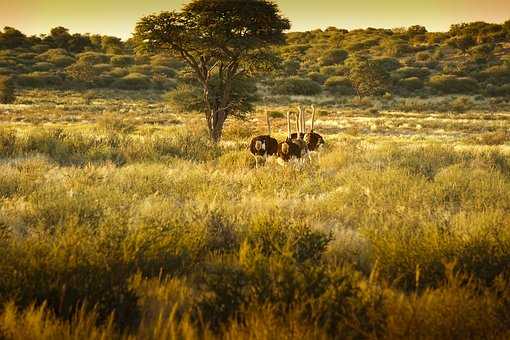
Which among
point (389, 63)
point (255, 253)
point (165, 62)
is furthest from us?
point (165, 62)

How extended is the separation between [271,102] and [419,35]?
5824 centimetres

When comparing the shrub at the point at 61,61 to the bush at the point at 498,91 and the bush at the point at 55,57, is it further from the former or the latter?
the bush at the point at 498,91

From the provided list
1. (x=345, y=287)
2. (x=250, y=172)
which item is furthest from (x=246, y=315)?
(x=250, y=172)

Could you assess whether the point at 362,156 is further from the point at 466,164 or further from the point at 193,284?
the point at 193,284

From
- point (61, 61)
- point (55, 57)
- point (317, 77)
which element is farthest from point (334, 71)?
point (55, 57)

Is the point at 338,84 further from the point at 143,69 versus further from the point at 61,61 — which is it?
the point at 61,61

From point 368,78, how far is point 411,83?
7.89m

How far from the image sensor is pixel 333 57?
256ft

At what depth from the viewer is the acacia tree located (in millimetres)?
17594

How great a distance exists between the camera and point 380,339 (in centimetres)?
321

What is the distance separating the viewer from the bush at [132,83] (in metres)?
60.1

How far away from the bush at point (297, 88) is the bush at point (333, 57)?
18662mm

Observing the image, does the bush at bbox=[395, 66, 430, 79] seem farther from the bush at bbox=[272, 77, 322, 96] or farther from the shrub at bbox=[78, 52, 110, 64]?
the shrub at bbox=[78, 52, 110, 64]

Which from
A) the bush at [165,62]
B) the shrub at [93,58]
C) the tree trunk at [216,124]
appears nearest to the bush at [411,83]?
the bush at [165,62]
